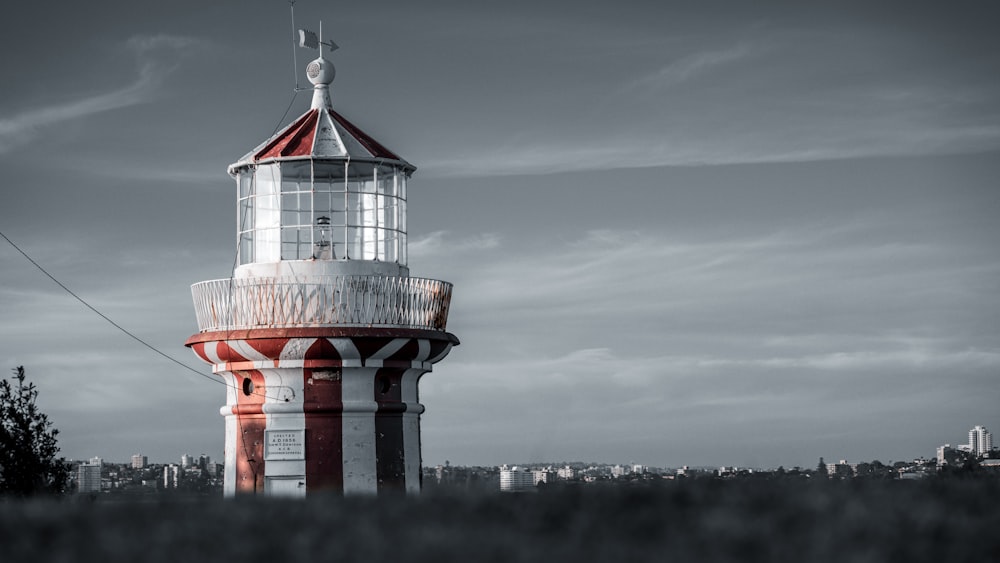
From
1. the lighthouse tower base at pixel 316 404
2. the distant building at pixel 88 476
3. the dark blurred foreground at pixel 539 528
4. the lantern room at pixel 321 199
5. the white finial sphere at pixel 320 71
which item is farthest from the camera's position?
the distant building at pixel 88 476

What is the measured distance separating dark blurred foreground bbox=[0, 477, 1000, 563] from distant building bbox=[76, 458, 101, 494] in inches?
669

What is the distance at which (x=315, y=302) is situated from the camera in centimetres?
2164

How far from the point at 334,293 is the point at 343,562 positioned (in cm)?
1416

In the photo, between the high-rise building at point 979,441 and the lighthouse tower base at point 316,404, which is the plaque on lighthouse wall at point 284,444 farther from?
the high-rise building at point 979,441

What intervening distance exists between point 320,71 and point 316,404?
610 cm

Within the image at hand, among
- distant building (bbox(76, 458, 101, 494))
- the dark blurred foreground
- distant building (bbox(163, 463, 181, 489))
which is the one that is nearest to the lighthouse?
distant building (bbox(163, 463, 181, 489))

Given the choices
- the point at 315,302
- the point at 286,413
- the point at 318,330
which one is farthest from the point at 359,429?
the point at 315,302

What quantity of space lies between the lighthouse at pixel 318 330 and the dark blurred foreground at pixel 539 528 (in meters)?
11.9

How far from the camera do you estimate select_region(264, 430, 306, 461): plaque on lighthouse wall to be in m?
21.8

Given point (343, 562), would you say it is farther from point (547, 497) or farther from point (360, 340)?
point (360, 340)

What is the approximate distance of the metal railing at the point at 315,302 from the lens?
851 inches

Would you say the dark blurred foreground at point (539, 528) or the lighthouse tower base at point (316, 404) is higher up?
the lighthouse tower base at point (316, 404)

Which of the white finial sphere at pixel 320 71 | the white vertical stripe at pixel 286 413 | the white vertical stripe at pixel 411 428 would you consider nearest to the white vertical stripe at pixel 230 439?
the white vertical stripe at pixel 286 413

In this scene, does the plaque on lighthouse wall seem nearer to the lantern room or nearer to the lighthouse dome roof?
the lantern room
